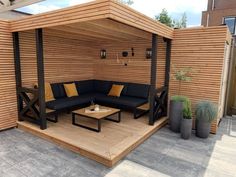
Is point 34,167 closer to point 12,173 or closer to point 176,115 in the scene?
point 12,173

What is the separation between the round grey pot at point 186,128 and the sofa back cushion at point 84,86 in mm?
3470

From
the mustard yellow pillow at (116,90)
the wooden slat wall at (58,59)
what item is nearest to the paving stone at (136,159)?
the wooden slat wall at (58,59)

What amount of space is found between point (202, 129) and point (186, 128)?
1.41 ft

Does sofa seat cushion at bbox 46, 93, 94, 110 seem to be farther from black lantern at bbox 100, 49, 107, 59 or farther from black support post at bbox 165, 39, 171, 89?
black support post at bbox 165, 39, 171, 89

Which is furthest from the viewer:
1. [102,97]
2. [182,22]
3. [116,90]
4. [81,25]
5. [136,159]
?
[182,22]

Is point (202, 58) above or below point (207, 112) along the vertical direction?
above

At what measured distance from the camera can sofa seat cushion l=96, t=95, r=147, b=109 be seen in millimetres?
5000

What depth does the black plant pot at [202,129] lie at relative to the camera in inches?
164

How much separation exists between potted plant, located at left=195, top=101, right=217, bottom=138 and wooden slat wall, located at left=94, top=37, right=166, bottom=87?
1453mm

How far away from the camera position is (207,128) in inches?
165

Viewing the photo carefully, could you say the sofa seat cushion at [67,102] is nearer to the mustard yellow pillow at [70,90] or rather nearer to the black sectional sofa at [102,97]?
the black sectional sofa at [102,97]

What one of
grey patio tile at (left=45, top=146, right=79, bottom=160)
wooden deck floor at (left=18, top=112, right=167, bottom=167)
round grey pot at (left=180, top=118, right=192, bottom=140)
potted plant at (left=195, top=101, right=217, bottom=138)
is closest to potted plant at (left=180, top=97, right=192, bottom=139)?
round grey pot at (left=180, top=118, right=192, bottom=140)

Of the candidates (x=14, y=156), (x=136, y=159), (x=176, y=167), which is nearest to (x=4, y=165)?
(x=14, y=156)

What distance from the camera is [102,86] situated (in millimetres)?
6434
